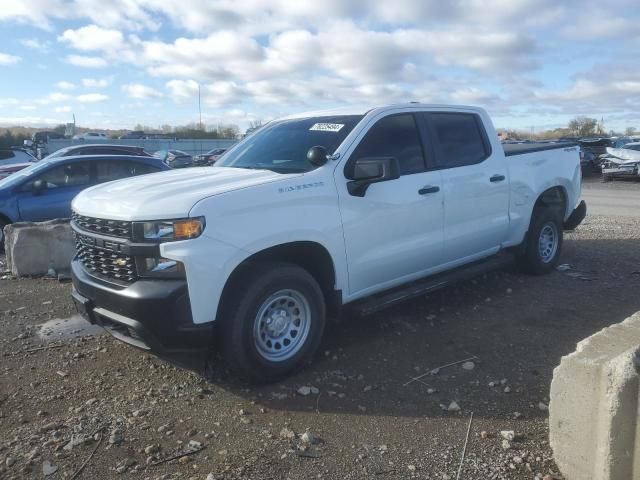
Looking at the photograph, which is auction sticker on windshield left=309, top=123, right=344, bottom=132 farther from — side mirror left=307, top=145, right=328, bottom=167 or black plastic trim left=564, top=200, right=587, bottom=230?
black plastic trim left=564, top=200, right=587, bottom=230

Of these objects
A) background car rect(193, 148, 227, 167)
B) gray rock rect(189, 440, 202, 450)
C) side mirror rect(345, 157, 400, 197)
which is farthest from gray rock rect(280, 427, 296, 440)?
background car rect(193, 148, 227, 167)

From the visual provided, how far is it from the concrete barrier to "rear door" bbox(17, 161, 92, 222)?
8.59 meters

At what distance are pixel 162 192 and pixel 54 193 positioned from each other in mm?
6536

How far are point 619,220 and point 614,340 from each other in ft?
32.9

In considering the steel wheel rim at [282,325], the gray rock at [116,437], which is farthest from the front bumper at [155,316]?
the gray rock at [116,437]

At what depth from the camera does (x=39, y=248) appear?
292 inches

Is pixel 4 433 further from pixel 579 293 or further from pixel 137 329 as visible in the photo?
pixel 579 293

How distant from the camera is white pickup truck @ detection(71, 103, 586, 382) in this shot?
3.59 m

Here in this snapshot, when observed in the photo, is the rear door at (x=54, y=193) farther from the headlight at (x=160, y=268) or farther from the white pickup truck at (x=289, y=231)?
the headlight at (x=160, y=268)

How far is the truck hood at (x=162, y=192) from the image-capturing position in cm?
361

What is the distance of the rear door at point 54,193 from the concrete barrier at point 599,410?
28.2ft

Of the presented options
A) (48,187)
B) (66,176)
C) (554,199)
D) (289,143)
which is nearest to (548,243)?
(554,199)

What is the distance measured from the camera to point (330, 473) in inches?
121

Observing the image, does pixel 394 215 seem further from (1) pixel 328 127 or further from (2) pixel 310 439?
(2) pixel 310 439
